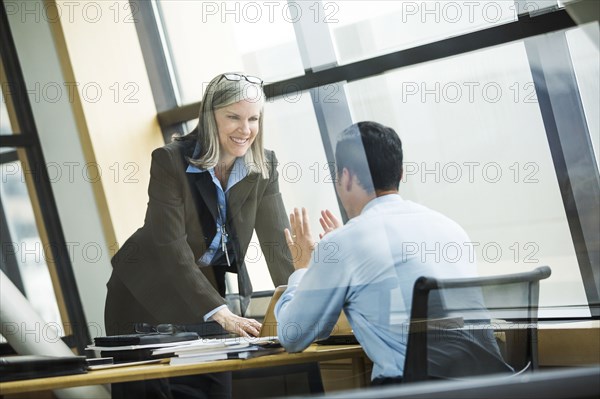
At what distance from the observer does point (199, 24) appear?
2.49 metres

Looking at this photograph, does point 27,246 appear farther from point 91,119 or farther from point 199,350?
point 199,350

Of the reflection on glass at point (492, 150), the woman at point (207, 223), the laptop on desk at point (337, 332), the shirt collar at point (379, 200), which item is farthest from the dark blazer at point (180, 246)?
the reflection on glass at point (492, 150)

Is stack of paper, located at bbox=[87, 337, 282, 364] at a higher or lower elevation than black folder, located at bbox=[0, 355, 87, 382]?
lower

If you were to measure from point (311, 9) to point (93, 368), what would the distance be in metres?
1.16

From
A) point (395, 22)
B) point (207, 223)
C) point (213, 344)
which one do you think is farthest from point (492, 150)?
point (213, 344)

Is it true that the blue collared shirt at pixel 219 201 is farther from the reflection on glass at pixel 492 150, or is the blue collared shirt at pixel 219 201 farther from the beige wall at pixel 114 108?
the reflection on glass at pixel 492 150

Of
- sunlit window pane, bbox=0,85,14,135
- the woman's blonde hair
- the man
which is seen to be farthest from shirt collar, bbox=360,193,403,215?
sunlit window pane, bbox=0,85,14,135

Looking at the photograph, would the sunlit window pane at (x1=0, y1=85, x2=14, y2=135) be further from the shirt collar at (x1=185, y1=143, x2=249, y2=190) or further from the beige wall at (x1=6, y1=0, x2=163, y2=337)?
the shirt collar at (x1=185, y1=143, x2=249, y2=190)

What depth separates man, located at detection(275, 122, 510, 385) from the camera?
2.29 meters

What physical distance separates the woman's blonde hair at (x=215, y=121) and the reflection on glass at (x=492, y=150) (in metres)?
0.30

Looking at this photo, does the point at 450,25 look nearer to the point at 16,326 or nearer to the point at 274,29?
the point at 274,29

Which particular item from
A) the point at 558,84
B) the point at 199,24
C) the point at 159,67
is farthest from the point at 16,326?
the point at 558,84

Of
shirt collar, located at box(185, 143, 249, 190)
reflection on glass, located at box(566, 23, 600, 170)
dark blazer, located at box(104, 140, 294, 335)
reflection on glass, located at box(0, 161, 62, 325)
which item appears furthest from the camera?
reflection on glass, located at box(566, 23, 600, 170)

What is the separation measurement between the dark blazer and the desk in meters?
0.15
